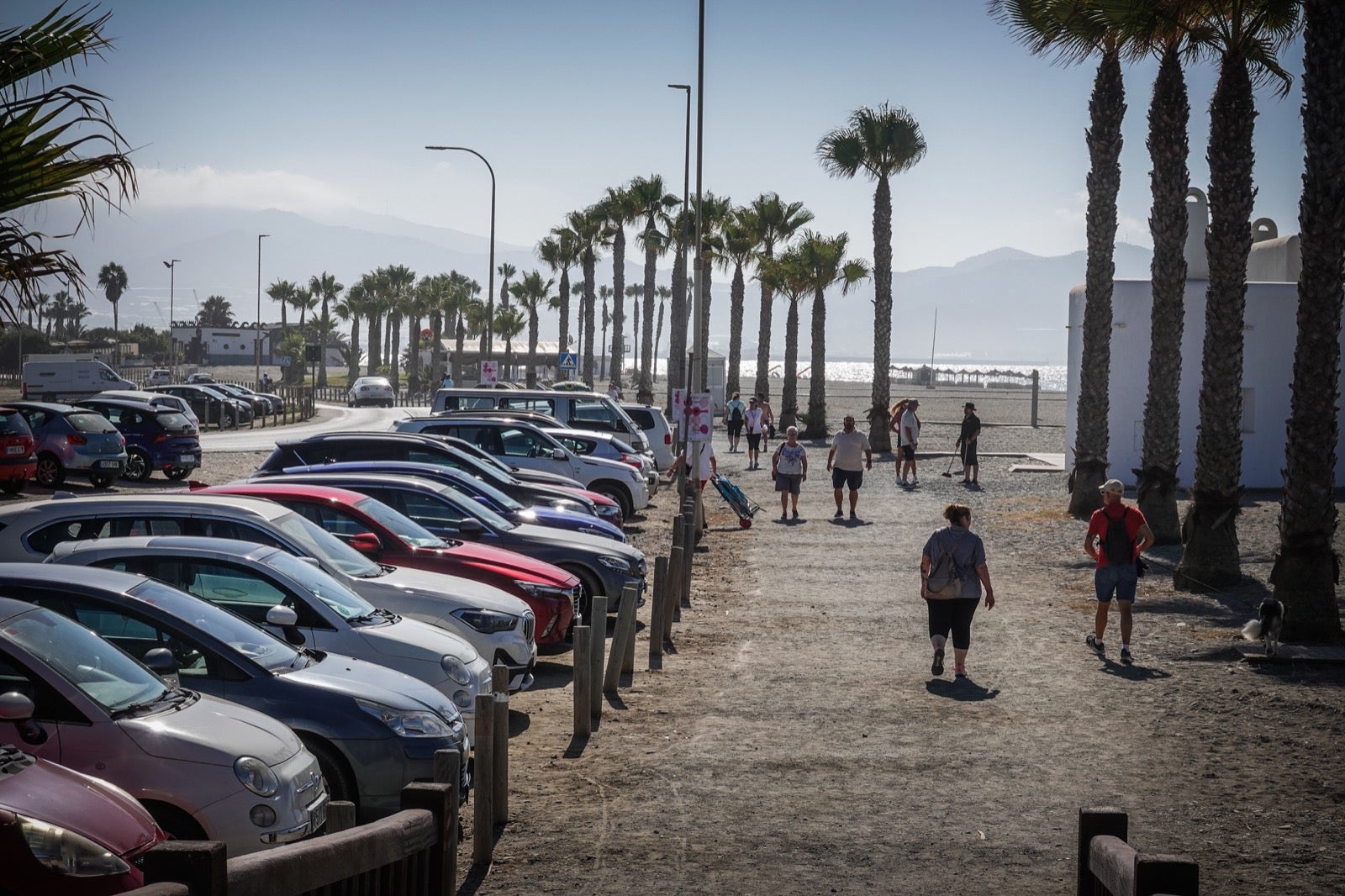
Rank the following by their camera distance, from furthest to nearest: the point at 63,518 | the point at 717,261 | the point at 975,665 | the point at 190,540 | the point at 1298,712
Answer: the point at 717,261 < the point at 975,665 < the point at 1298,712 < the point at 63,518 < the point at 190,540

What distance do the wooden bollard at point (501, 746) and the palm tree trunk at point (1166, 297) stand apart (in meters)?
15.1

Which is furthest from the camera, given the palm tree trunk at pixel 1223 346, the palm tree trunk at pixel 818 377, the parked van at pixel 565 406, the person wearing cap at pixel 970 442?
the palm tree trunk at pixel 818 377

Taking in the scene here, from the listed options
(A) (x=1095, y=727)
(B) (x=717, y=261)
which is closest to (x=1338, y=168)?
(A) (x=1095, y=727)

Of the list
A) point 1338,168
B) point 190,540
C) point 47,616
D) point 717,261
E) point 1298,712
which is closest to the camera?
point 47,616

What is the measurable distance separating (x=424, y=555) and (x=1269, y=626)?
7893 mm

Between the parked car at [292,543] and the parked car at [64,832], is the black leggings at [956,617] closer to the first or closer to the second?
the parked car at [292,543]

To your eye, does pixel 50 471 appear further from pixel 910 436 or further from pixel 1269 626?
pixel 1269 626

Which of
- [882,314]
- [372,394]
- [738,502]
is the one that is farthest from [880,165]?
[372,394]

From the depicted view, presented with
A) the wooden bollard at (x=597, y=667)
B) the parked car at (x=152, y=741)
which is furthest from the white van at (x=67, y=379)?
the parked car at (x=152, y=741)

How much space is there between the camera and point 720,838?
759 cm

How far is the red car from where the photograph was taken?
40.2ft

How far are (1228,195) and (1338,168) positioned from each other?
3.14m

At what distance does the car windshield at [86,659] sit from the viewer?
631cm

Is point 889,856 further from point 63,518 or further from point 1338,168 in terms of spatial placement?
point 1338,168
